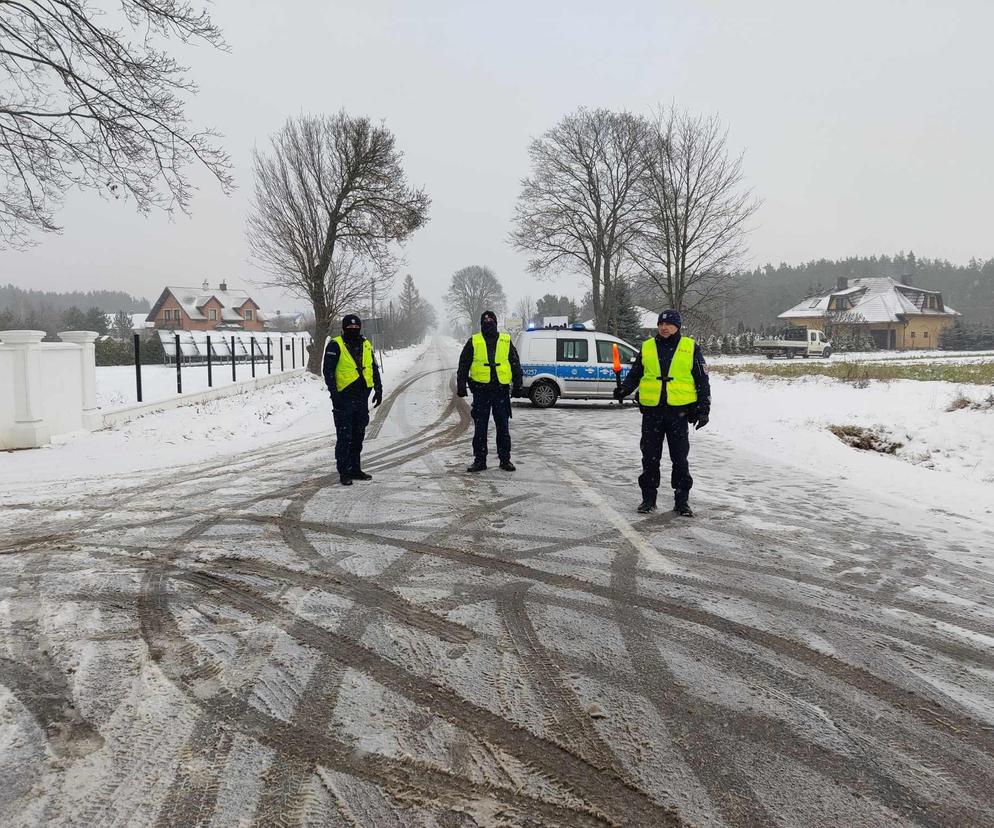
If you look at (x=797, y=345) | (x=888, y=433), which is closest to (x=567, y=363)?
(x=888, y=433)

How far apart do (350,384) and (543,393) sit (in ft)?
30.2

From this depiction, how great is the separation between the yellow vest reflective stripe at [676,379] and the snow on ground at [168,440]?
615 cm

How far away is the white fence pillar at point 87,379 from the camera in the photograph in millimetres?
10641

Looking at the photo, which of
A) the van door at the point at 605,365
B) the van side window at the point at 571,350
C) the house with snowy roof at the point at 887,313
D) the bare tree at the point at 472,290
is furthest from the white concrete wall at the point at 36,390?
the bare tree at the point at 472,290

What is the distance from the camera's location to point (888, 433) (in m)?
10.6

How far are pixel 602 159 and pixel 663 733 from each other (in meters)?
34.6

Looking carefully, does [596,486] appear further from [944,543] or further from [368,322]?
[368,322]

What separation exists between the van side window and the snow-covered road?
10476 mm

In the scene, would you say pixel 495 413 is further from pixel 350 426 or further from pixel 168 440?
pixel 168 440

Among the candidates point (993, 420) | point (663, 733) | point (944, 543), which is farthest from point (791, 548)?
point (993, 420)

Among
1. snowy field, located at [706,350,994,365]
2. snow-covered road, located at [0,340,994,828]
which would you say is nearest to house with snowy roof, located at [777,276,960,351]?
snowy field, located at [706,350,994,365]

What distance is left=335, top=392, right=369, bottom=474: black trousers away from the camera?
7.02 metres

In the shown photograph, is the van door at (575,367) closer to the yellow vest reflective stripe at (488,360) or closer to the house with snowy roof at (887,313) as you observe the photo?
the yellow vest reflective stripe at (488,360)

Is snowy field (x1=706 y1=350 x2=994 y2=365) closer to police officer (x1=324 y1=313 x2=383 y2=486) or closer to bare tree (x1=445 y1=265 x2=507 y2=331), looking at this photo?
police officer (x1=324 y1=313 x2=383 y2=486)
